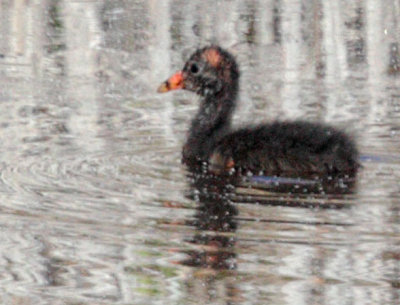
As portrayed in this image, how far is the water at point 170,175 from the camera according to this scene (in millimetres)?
5805

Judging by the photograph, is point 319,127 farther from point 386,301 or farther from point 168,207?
point 386,301

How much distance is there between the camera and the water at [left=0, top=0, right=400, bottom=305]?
5.80m

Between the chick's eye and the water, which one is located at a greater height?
the chick's eye

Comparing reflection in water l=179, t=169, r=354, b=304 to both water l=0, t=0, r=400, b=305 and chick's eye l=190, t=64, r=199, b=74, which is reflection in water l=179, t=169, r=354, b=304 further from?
chick's eye l=190, t=64, r=199, b=74

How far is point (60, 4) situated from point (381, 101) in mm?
6443

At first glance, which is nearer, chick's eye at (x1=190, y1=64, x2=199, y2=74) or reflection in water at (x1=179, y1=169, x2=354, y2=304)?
reflection in water at (x1=179, y1=169, x2=354, y2=304)

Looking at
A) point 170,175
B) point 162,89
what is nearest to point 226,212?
point 170,175

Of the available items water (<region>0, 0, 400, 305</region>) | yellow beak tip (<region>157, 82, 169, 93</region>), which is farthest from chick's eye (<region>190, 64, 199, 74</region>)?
water (<region>0, 0, 400, 305</region>)

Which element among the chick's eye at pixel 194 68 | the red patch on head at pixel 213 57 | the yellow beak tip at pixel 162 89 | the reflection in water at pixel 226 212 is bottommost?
the reflection in water at pixel 226 212

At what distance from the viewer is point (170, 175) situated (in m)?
8.16

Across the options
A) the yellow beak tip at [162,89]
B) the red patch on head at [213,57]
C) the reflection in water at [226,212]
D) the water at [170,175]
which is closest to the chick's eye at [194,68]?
the red patch on head at [213,57]

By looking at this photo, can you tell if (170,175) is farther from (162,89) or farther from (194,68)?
(194,68)

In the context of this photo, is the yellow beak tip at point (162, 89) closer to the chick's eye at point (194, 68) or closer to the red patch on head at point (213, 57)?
the chick's eye at point (194, 68)

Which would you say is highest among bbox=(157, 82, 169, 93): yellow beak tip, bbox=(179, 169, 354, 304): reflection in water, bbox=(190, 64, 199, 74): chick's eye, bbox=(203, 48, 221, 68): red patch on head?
bbox=(203, 48, 221, 68): red patch on head
